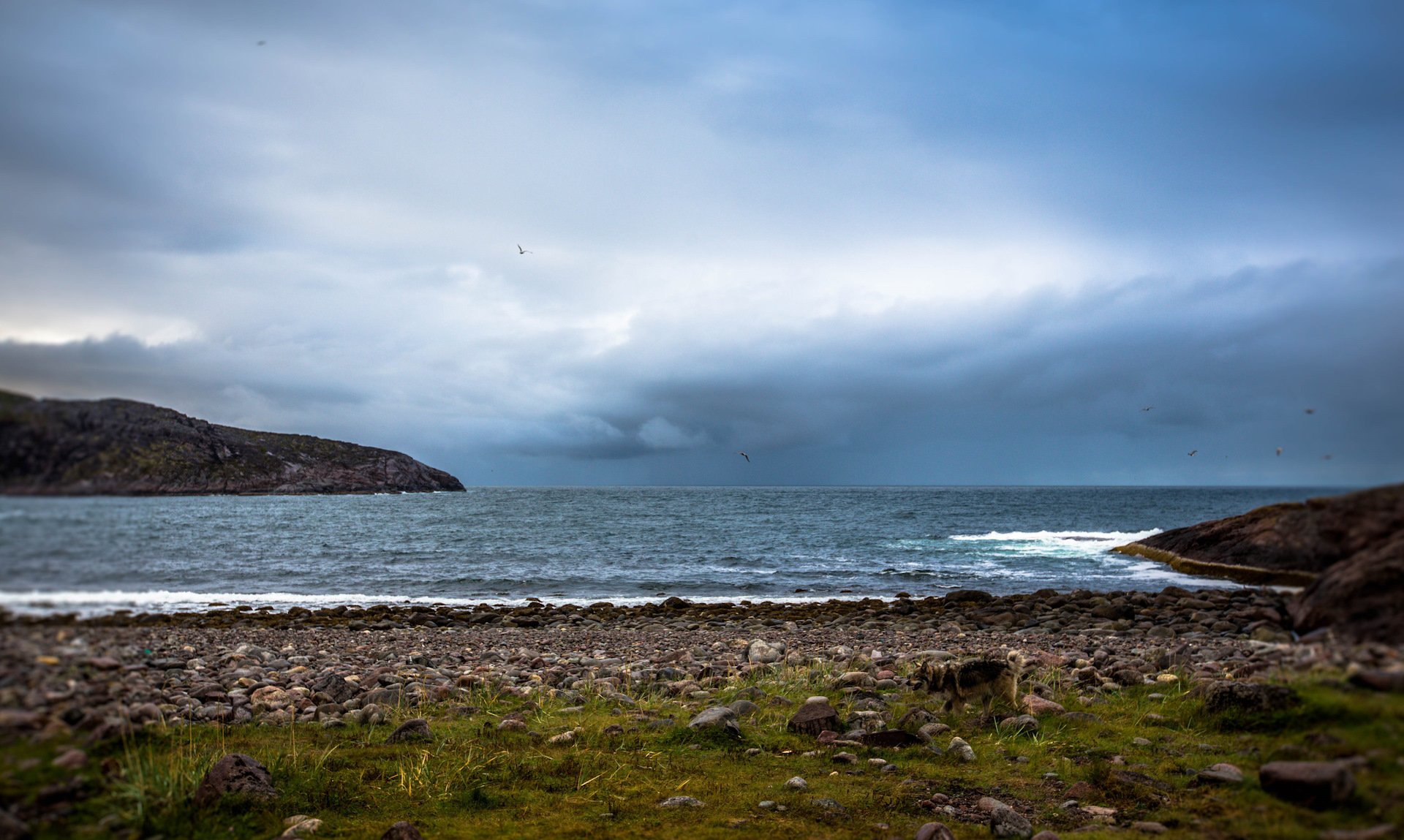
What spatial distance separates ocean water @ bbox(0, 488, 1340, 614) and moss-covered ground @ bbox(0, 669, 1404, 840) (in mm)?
879

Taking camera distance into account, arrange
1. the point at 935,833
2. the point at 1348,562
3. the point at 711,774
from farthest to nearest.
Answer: the point at 711,774
the point at 935,833
the point at 1348,562

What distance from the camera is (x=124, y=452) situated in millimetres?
3652

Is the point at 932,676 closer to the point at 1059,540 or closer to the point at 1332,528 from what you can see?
the point at 1332,528

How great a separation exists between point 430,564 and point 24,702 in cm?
4049

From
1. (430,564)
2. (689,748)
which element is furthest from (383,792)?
(430,564)

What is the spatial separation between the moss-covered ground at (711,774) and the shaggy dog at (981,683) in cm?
23

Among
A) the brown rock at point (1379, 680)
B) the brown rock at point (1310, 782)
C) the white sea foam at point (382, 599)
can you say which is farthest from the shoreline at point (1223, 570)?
the white sea foam at point (382, 599)

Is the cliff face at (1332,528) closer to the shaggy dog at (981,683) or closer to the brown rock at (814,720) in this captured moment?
the brown rock at (814,720)

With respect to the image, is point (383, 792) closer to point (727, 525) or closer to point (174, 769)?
point (174, 769)

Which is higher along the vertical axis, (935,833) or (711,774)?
(935,833)

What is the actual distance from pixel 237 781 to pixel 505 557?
41.0 m

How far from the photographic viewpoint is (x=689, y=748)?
25.1 feet

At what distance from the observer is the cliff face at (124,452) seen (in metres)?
3.23

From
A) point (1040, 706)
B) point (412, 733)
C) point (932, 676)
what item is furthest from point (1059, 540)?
point (412, 733)
